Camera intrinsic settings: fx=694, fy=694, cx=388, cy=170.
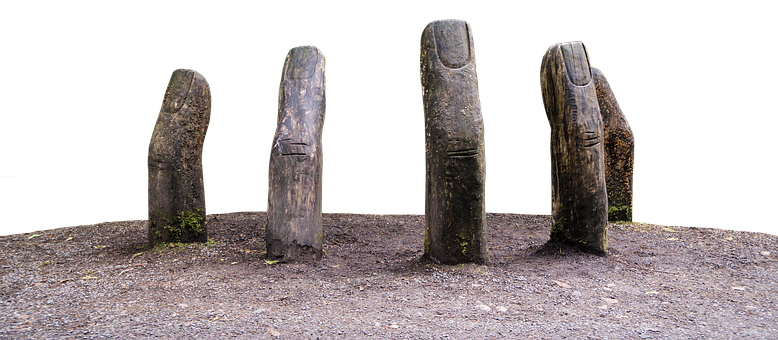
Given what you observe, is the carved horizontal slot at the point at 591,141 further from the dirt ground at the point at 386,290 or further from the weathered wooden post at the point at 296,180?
the weathered wooden post at the point at 296,180

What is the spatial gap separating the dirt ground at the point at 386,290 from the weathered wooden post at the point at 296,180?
0.23 meters

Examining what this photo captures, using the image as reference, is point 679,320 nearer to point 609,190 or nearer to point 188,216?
point 609,190

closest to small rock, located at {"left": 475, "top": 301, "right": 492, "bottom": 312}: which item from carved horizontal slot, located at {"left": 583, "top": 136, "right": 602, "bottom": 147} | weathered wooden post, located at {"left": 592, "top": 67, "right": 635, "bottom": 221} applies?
carved horizontal slot, located at {"left": 583, "top": 136, "right": 602, "bottom": 147}

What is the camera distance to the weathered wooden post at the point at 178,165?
293 inches

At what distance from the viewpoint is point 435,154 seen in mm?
6195

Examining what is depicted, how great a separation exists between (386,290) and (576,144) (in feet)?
7.99

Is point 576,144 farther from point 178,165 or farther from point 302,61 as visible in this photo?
point 178,165

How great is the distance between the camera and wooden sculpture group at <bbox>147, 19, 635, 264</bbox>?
20.4 feet

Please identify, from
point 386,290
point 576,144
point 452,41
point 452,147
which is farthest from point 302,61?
point 576,144

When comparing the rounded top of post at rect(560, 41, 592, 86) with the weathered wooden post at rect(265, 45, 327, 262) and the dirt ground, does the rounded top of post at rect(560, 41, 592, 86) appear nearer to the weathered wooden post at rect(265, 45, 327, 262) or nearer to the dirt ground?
the dirt ground

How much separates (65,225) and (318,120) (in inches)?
177

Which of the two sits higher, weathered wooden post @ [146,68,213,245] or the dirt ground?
weathered wooden post @ [146,68,213,245]

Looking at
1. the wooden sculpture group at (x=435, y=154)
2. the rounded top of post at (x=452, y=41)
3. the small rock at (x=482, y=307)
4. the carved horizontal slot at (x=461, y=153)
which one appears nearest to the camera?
the small rock at (x=482, y=307)

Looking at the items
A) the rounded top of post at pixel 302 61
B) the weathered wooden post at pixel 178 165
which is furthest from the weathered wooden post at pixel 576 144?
the weathered wooden post at pixel 178 165
